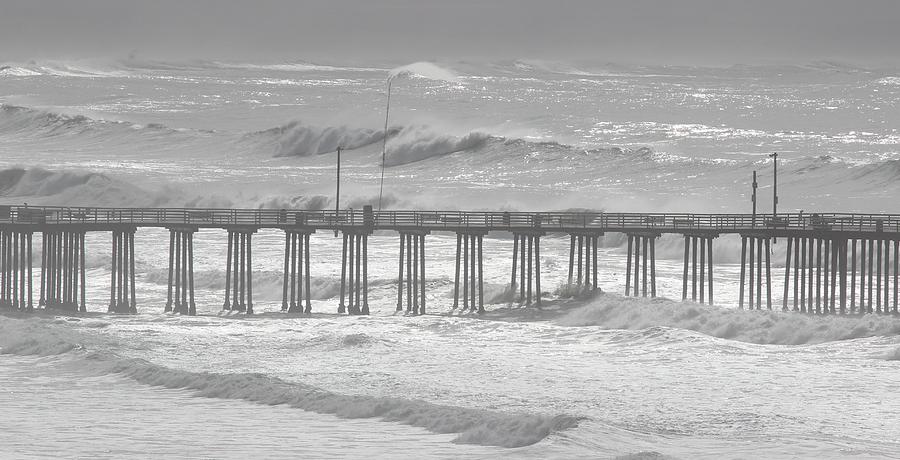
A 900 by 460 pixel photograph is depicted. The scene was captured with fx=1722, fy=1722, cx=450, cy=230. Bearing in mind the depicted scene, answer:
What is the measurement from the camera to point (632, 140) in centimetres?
13325

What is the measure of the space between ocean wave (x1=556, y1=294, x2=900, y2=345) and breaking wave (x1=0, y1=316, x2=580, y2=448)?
9458mm

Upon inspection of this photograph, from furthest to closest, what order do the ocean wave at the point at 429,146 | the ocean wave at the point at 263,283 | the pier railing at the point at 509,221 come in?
the ocean wave at the point at 429,146 → the ocean wave at the point at 263,283 → the pier railing at the point at 509,221

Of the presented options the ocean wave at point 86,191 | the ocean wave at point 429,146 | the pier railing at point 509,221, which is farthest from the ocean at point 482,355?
the ocean wave at point 429,146

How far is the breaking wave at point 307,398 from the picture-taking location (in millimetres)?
33719

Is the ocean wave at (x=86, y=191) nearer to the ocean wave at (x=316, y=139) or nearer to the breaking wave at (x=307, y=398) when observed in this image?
the ocean wave at (x=316, y=139)

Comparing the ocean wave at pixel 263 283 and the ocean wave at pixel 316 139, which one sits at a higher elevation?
the ocean wave at pixel 316 139

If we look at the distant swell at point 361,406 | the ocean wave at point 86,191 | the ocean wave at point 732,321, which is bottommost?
the distant swell at point 361,406

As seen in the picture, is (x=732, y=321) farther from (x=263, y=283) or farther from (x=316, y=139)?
(x=316, y=139)

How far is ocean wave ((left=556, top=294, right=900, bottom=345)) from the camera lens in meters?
48.0

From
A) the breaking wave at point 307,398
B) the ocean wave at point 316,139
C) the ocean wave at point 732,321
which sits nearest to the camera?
the breaking wave at point 307,398

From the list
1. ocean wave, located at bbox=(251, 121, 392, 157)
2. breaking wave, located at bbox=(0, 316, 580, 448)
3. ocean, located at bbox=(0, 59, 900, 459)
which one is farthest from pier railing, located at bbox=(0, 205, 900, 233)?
ocean wave, located at bbox=(251, 121, 392, 157)

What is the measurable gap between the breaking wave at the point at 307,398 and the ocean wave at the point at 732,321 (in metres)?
9.46

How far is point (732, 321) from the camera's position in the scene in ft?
164

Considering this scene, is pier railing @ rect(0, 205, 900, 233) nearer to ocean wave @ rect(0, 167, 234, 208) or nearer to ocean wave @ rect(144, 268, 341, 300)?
ocean wave @ rect(144, 268, 341, 300)
